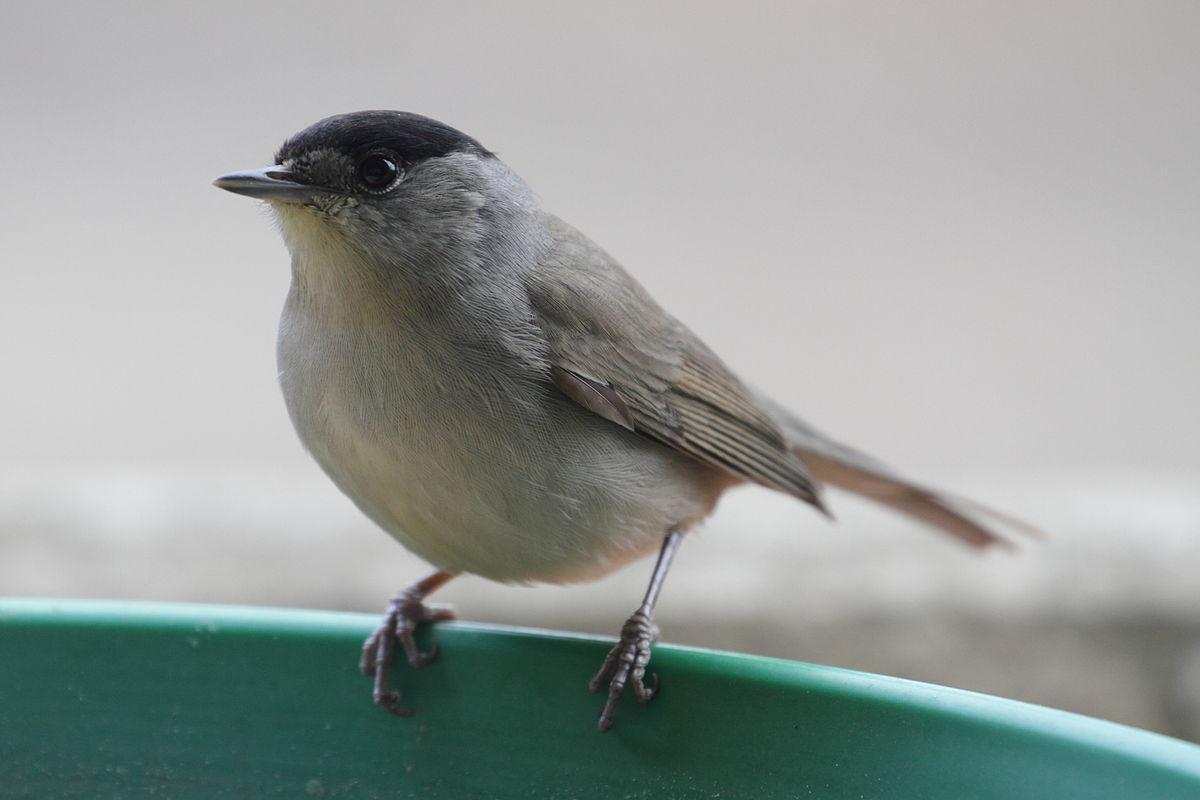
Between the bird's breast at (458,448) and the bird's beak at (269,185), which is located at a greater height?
the bird's beak at (269,185)

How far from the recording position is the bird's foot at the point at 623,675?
2514 millimetres

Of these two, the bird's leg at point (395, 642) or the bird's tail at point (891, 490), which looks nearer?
the bird's leg at point (395, 642)

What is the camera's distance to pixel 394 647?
9.26 ft

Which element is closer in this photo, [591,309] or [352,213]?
[352,213]

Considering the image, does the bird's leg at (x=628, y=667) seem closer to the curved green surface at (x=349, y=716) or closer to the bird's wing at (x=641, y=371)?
the curved green surface at (x=349, y=716)

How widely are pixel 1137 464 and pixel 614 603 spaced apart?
13.4 feet

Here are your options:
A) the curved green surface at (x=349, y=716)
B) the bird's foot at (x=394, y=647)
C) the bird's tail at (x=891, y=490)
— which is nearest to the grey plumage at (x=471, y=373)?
the bird's foot at (x=394, y=647)

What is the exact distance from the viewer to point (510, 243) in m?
3.34

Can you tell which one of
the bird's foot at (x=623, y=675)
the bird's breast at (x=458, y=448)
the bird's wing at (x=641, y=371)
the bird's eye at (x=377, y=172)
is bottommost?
the bird's foot at (x=623, y=675)

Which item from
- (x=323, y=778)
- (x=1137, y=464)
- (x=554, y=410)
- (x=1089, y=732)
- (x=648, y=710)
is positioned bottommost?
(x=323, y=778)

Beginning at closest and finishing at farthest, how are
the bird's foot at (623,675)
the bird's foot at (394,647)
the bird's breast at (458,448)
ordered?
the bird's foot at (623,675)
the bird's foot at (394,647)
the bird's breast at (458,448)

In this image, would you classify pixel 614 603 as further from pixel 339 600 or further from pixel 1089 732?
pixel 1089 732

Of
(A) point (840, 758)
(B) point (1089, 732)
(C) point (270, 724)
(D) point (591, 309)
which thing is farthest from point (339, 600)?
(B) point (1089, 732)

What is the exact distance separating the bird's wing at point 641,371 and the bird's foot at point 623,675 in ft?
1.97
